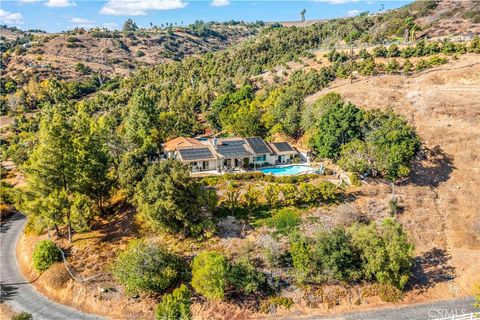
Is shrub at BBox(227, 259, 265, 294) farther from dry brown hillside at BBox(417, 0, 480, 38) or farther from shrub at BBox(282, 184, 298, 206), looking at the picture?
dry brown hillside at BBox(417, 0, 480, 38)

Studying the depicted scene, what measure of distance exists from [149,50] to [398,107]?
15162 cm

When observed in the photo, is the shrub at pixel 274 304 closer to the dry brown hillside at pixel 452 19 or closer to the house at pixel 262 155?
the house at pixel 262 155

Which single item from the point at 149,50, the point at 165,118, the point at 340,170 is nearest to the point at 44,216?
the point at 165,118

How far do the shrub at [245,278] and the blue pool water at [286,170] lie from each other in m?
20.0

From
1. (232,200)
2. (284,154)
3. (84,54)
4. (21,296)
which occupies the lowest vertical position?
(21,296)

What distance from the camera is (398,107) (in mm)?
58406

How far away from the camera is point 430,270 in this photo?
3366 cm

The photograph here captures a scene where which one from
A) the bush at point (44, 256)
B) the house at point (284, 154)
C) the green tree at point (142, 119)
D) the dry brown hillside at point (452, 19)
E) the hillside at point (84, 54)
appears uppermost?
the hillside at point (84, 54)

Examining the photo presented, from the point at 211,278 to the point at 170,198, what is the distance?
8.76 meters

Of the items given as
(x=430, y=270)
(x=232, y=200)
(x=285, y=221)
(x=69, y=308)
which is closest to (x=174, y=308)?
(x=69, y=308)

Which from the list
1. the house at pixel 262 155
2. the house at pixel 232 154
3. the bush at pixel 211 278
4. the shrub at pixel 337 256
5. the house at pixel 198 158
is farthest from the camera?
the house at pixel 262 155

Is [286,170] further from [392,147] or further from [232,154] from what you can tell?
[392,147]

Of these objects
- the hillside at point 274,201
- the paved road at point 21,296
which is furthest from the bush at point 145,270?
the paved road at point 21,296

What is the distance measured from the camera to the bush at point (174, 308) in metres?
26.6
